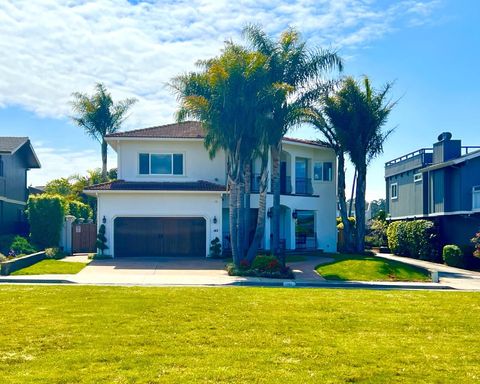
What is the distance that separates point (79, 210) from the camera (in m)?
35.4

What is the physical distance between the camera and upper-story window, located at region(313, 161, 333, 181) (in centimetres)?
3311

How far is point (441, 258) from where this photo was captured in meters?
30.4

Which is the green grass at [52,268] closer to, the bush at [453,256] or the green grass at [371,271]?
the green grass at [371,271]

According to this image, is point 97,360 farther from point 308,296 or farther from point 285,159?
point 285,159

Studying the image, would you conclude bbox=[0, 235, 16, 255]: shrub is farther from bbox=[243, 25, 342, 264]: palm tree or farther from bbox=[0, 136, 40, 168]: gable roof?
bbox=[243, 25, 342, 264]: palm tree

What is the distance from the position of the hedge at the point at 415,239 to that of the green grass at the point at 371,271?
778cm

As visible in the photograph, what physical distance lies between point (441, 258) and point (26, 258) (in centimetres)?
2234

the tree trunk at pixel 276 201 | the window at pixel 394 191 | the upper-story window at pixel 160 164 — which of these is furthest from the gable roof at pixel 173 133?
the window at pixel 394 191

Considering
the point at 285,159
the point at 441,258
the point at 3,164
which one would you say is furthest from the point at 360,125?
the point at 3,164

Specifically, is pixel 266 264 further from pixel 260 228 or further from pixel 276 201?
pixel 276 201

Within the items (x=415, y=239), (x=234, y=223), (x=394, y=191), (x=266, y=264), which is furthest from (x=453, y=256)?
(x=394, y=191)

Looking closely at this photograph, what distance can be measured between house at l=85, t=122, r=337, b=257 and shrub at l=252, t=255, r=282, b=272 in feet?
19.9

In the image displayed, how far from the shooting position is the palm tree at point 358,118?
96.9 ft

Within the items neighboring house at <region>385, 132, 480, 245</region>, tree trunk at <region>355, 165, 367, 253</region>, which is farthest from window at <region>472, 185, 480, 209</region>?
tree trunk at <region>355, 165, 367, 253</region>
